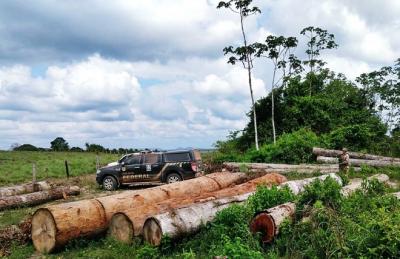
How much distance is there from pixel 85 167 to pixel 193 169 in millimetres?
14875

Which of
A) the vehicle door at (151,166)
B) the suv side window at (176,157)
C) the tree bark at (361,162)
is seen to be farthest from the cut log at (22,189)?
the tree bark at (361,162)

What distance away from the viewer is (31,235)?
35.9 feet

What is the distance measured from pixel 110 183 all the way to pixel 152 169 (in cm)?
229

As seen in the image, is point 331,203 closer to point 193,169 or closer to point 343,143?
point 193,169

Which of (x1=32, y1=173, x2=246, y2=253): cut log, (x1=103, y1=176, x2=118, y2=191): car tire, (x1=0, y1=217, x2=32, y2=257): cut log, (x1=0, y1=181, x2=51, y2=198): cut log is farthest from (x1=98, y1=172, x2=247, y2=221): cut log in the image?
(x1=0, y1=181, x2=51, y2=198): cut log

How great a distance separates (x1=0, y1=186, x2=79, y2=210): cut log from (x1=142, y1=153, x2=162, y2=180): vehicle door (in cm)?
330

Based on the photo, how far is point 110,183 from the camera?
21547 millimetres

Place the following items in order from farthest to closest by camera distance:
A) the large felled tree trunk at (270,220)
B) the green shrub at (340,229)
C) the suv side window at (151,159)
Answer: the suv side window at (151,159) < the large felled tree trunk at (270,220) < the green shrub at (340,229)

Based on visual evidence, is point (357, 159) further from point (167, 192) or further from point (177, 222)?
point (177, 222)

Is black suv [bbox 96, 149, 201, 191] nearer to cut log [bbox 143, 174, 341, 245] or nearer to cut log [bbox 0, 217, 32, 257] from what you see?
cut log [bbox 0, 217, 32, 257]

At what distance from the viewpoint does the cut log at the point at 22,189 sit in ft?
62.7

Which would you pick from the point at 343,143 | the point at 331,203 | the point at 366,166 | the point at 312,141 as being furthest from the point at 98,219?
the point at 343,143

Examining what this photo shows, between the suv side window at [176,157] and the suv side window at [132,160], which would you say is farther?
the suv side window at [132,160]

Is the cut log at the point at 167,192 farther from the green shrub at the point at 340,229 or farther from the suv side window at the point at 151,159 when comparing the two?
the suv side window at the point at 151,159
